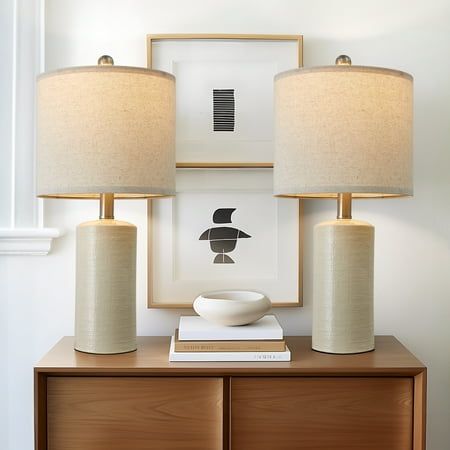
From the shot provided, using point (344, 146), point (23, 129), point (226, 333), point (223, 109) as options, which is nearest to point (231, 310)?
point (226, 333)

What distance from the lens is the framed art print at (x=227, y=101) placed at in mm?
1869

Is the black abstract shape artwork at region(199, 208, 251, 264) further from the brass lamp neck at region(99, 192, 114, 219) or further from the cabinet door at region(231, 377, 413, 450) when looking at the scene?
the cabinet door at region(231, 377, 413, 450)

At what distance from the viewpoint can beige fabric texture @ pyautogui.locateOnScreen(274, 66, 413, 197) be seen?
1482mm

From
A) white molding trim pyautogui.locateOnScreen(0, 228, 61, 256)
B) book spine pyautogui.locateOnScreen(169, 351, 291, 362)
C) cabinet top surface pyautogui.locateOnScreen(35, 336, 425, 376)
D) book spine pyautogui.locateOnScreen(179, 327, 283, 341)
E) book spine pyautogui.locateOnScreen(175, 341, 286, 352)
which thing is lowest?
cabinet top surface pyautogui.locateOnScreen(35, 336, 425, 376)

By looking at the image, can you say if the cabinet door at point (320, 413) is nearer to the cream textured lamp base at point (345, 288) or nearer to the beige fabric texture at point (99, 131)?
the cream textured lamp base at point (345, 288)

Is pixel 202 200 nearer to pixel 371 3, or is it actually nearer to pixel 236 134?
pixel 236 134

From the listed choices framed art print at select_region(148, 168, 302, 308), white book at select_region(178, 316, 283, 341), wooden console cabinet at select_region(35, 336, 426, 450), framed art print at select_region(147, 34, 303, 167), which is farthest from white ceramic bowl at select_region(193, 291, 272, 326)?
framed art print at select_region(147, 34, 303, 167)

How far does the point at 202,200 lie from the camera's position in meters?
1.89

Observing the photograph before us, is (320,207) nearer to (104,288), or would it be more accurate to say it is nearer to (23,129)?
(104,288)

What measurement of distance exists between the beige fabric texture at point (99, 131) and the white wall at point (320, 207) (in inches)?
15.7

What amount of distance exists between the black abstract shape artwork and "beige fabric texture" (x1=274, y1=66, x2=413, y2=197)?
0.39 m

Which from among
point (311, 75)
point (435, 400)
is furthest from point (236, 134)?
point (435, 400)

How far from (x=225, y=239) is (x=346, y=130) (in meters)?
0.56

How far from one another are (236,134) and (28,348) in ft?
2.83
